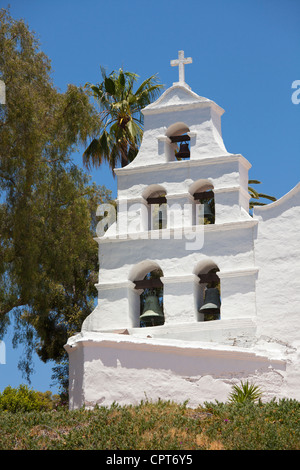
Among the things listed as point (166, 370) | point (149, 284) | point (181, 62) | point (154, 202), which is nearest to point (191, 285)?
point (149, 284)

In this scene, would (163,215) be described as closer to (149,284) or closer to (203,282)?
(149,284)

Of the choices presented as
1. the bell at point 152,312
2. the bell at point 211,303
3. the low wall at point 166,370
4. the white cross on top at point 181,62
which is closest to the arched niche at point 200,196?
the bell at point 211,303

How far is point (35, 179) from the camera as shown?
78.8 ft

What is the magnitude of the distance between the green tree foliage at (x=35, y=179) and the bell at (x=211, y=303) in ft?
13.4

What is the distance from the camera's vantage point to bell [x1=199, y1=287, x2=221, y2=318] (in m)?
22.8

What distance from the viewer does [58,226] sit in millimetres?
24766

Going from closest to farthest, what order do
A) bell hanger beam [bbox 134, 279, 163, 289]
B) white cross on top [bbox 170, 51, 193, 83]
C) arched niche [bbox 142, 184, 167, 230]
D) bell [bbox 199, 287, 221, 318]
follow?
bell [bbox 199, 287, 221, 318]
bell hanger beam [bbox 134, 279, 163, 289]
arched niche [bbox 142, 184, 167, 230]
white cross on top [bbox 170, 51, 193, 83]

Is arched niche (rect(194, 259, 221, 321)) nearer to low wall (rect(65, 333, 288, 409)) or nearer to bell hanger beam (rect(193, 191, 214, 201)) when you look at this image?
bell hanger beam (rect(193, 191, 214, 201))

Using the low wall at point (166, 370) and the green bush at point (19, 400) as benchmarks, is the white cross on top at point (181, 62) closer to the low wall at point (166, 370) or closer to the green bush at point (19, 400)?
the low wall at point (166, 370)

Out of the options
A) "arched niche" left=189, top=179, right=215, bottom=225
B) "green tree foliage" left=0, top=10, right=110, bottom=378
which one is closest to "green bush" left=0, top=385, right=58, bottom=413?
"green tree foliage" left=0, top=10, right=110, bottom=378

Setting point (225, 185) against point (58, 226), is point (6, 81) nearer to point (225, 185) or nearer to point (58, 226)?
point (58, 226)

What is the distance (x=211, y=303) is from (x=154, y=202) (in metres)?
3.17

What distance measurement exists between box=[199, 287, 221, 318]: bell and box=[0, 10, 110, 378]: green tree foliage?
13.4 feet
